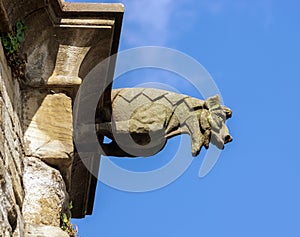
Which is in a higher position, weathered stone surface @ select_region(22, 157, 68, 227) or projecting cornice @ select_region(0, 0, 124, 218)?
projecting cornice @ select_region(0, 0, 124, 218)

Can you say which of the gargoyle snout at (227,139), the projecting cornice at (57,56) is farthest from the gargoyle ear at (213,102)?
the projecting cornice at (57,56)

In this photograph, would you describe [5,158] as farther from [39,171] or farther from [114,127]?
[114,127]

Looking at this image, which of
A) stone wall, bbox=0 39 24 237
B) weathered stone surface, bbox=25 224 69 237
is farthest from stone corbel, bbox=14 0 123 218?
weathered stone surface, bbox=25 224 69 237

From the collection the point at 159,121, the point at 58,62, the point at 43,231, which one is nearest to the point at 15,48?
the point at 58,62

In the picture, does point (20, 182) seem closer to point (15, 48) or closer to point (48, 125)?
point (48, 125)

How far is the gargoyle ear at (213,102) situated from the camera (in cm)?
891

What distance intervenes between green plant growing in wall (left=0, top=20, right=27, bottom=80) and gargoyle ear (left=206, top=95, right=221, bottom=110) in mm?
1715

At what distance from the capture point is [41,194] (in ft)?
24.8

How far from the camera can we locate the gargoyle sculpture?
8820 mm

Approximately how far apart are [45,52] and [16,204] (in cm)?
120

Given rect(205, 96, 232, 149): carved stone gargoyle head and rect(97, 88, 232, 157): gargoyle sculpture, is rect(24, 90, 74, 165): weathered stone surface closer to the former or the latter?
rect(97, 88, 232, 157): gargoyle sculpture

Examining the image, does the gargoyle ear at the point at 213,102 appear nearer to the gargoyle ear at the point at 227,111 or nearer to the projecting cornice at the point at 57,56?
the gargoyle ear at the point at 227,111

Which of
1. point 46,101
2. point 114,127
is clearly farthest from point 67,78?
point 114,127

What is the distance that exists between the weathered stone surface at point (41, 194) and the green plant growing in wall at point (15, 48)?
1.81ft
